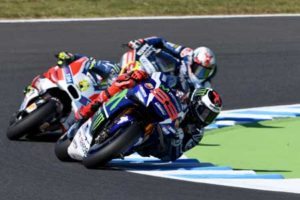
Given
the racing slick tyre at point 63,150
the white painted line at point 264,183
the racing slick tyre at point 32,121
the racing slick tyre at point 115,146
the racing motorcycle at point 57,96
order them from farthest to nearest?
the racing motorcycle at point 57,96, the racing slick tyre at point 32,121, the racing slick tyre at point 63,150, the racing slick tyre at point 115,146, the white painted line at point 264,183

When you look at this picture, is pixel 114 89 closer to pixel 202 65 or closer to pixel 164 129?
pixel 164 129

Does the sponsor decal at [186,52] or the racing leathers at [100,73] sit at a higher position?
the sponsor decal at [186,52]

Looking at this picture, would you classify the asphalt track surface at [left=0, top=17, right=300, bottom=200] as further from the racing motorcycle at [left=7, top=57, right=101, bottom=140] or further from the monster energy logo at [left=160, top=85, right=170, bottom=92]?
the monster energy logo at [left=160, top=85, right=170, bottom=92]

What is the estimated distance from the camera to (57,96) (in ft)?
39.6

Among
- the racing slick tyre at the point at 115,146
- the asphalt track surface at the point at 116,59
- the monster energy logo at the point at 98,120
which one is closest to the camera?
the asphalt track surface at the point at 116,59

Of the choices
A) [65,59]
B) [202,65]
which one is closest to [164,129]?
[202,65]

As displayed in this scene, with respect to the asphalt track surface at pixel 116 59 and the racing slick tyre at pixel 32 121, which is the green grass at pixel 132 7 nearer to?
the asphalt track surface at pixel 116 59

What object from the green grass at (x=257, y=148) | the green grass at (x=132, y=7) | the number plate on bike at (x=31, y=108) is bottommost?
the green grass at (x=132, y=7)

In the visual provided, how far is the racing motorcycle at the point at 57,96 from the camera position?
11875mm

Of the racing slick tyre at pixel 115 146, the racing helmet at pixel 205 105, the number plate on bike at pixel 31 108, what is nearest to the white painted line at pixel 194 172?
the racing slick tyre at pixel 115 146

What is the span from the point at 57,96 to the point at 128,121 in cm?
187

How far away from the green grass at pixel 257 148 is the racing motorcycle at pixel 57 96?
134cm

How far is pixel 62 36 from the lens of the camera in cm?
1902

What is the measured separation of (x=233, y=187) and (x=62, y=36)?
9.49m
